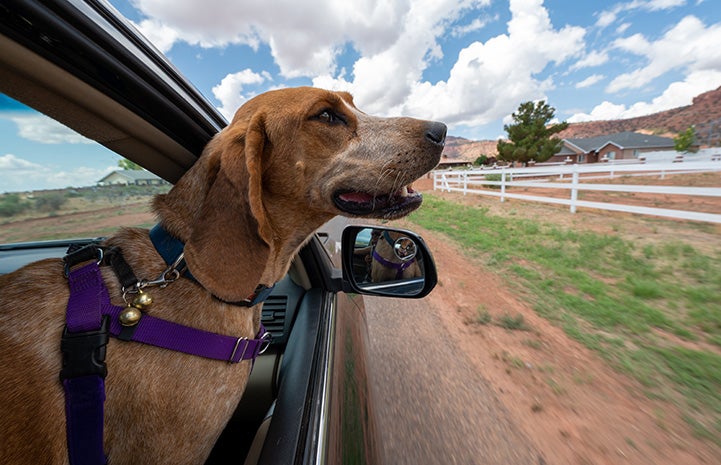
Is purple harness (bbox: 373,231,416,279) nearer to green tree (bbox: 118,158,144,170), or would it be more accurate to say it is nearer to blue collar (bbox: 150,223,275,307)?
blue collar (bbox: 150,223,275,307)

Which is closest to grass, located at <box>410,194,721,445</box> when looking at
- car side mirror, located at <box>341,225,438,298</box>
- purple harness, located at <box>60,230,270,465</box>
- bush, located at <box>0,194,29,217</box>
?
car side mirror, located at <box>341,225,438,298</box>

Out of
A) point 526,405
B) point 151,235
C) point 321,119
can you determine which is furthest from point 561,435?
point 151,235

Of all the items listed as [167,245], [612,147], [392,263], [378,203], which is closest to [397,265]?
[392,263]

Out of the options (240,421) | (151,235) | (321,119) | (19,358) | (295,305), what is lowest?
(240,421)

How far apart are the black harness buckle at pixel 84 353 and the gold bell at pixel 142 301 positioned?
0.12 m

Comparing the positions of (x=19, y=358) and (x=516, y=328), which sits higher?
(x=19, y=358)

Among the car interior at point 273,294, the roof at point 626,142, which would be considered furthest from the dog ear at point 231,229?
the roof at point 626,142

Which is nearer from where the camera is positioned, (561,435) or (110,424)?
(110,424)

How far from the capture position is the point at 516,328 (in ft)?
13.9

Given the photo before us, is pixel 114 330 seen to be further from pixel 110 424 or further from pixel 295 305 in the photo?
pixel 295 305

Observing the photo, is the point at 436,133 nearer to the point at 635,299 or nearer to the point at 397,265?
the point at 397,265

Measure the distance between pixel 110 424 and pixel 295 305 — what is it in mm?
1261

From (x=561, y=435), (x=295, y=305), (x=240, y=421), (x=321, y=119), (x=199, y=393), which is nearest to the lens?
(x=199, y=393)

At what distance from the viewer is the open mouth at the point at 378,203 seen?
180cm
